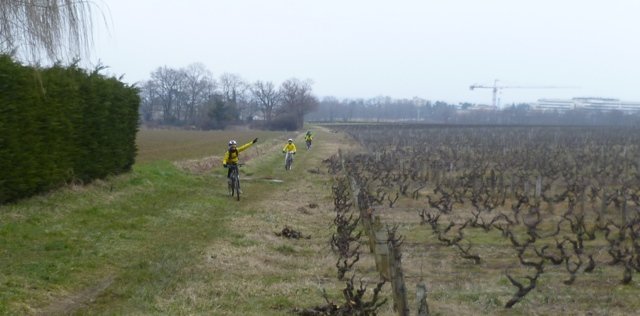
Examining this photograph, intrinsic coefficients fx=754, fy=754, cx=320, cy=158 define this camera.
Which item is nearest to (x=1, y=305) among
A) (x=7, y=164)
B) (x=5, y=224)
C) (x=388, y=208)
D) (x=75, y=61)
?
(x=75, y=61)

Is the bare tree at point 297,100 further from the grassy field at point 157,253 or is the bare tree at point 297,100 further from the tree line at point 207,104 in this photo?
the grassy field at point 157,253

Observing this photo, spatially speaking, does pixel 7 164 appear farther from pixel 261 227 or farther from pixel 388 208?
pixel 388 208

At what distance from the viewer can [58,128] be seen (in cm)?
1659

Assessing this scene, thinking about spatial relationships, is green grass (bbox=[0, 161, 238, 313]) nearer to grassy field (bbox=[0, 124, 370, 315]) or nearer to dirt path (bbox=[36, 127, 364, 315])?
grassy field (bbox=[0, 124, 370, 315])

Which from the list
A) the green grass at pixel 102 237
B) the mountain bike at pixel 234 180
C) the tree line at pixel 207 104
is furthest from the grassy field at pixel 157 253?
the tree line at pixel 207 104

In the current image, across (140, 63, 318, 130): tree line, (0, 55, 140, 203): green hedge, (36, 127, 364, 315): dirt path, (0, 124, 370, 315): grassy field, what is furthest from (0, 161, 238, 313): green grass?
(140, 63, 318, 130): tree line

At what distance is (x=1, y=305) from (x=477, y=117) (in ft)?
485

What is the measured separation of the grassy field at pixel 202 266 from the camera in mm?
8406

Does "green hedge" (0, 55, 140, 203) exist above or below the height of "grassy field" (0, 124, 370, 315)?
above

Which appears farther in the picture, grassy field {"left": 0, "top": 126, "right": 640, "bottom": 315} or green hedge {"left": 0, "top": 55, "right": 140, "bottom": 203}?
green hedge {"left": 0, "top": 55, "right": 140, "bottom": 203}

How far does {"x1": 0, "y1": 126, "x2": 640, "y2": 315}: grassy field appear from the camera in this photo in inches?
331

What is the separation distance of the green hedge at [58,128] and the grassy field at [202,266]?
1.91ft

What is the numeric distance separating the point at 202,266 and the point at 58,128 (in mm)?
7606

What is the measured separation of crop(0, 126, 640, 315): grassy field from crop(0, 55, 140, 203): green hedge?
58 centimetres
